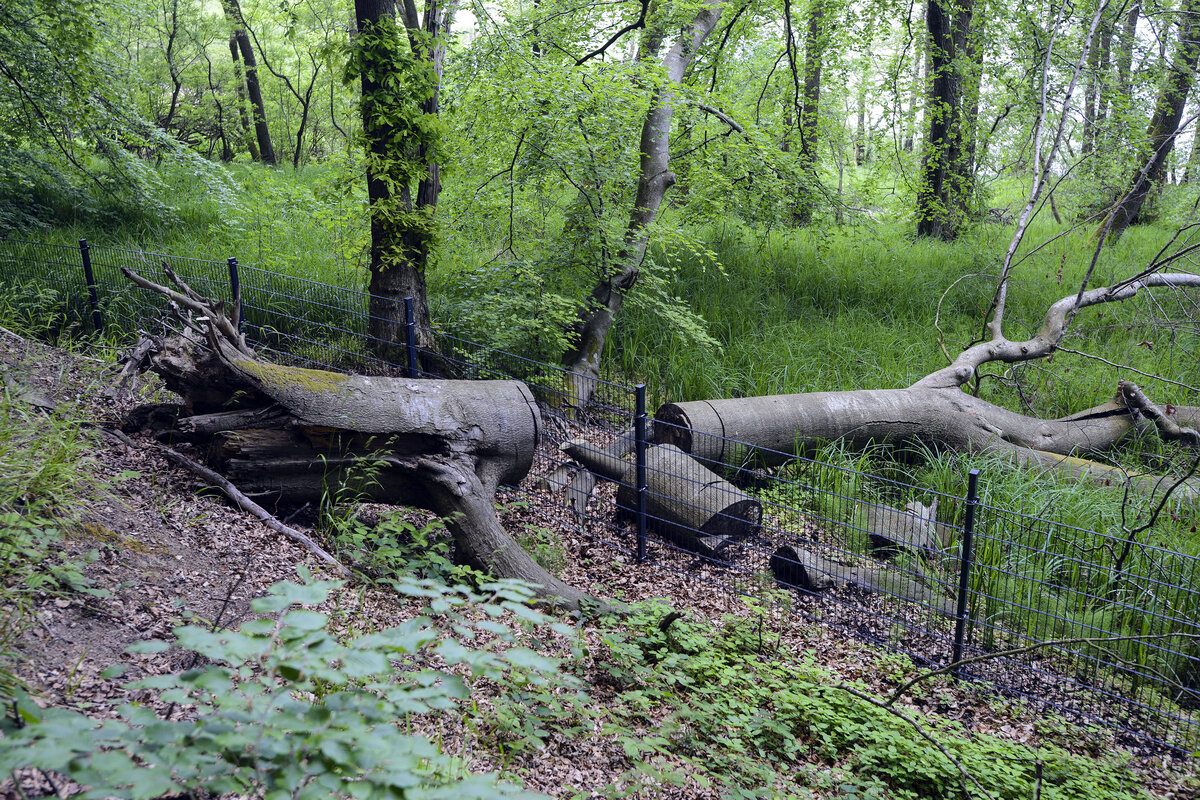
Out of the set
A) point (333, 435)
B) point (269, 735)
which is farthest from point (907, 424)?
point (269, 735)

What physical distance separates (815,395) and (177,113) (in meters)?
15.9

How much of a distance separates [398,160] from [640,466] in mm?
3564

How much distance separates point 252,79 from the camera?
15.8 meters

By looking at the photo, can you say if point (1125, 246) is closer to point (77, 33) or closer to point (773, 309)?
point (773, 309)

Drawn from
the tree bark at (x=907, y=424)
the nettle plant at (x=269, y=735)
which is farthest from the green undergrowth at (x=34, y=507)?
the tree bark at (x=907, y=424)

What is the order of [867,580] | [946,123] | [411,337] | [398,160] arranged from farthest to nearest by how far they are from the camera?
[946,123] → [398,160] → [411,337] → [867,580]

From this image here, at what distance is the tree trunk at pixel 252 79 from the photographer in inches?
564

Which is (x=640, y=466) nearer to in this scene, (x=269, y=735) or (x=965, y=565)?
(x=965, y=565)

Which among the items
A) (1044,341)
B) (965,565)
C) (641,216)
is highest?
(641,216)

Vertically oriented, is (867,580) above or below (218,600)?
below

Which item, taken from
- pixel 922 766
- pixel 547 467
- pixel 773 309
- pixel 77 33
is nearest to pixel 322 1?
A: pixel 77 33

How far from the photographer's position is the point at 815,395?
6.58 meters

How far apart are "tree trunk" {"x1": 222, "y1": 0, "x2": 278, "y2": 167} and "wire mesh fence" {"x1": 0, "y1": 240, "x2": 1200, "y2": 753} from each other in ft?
31.9

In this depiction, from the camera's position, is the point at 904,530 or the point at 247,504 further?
the point at 904,530
